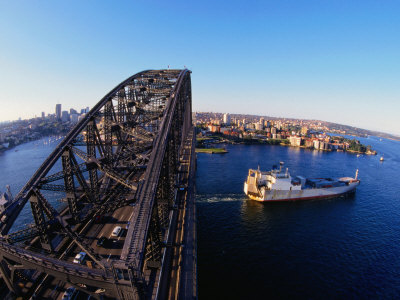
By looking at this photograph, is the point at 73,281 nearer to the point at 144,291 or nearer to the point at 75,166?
the point at 144,291

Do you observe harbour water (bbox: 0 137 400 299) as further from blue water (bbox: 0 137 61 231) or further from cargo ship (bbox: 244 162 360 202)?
cargo ship (bbox: 244 162 360 202)

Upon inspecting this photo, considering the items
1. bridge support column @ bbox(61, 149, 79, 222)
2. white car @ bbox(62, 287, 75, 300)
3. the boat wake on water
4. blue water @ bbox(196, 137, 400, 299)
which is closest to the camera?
white car @ bbox(62, 287, 75, 300)

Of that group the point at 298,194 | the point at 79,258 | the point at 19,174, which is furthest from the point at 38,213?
the point at 19,174

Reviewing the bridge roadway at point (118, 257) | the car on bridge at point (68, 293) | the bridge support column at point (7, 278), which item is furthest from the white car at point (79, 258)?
the bridge support column at point (7, 278)

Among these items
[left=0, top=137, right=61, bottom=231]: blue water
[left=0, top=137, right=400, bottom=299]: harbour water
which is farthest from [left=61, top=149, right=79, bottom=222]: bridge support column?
[left=0, top=137, right=61, bottom=231]: blue water

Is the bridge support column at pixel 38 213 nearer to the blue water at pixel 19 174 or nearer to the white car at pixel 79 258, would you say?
the white car at pixel 79 258

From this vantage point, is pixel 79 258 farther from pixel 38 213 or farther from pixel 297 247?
pixel 297 247

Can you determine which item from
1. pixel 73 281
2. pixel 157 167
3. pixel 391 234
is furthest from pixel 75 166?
pixel 391 234
